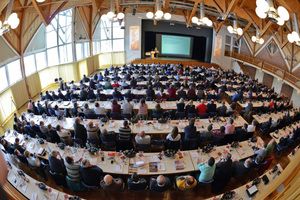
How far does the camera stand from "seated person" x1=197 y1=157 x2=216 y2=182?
18.3 feet

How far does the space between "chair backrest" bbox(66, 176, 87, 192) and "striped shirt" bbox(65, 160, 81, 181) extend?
130 millimetres

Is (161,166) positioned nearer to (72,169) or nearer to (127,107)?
(72,169)

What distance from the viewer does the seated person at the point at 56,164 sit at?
5.79 meters

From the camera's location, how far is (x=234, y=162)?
6152mm

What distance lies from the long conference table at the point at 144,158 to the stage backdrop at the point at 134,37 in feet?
71.9

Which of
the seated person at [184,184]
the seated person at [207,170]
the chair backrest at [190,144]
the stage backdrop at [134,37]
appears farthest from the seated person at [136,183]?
the stage backdrop at [134,37]

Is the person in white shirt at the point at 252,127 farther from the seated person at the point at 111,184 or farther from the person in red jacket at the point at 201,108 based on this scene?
the seated person at the point at 111,184

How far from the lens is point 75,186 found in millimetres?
6016

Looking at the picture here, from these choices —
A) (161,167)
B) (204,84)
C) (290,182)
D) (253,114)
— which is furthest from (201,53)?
(290,182)

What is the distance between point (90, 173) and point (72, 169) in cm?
58

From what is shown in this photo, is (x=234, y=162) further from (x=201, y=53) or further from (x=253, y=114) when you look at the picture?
(x=201, y=53)

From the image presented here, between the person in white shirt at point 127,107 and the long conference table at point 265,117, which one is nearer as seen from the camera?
the person in white shirt at point 127,107

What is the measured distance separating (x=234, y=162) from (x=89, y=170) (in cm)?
441

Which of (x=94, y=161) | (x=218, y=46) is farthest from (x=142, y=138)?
(x=218, y=46)
